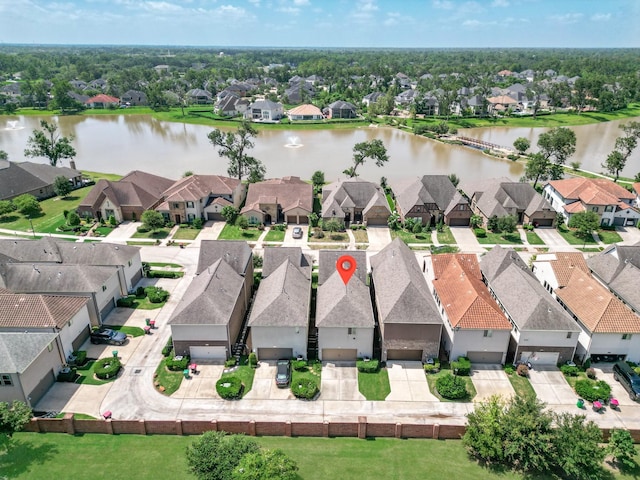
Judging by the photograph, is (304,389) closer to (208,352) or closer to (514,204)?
(208,352)

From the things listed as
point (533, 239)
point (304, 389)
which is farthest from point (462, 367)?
point (533, 239)

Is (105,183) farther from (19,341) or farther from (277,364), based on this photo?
(277,364)

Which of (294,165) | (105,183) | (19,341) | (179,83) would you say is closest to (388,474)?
(19,341)

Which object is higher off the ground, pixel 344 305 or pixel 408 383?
pixel 344 305

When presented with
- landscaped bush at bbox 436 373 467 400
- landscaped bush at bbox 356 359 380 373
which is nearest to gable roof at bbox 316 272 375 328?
landscaped bush at bbox 356 359 380 373

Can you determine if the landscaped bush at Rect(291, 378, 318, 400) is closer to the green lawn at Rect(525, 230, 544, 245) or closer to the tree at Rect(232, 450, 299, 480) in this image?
the tree at Rect(232, 450, 299, 480)

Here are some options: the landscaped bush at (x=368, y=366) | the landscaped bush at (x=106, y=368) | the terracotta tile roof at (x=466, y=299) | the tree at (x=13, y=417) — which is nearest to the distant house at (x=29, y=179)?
the landscaped bush at (x=106, y=368)
